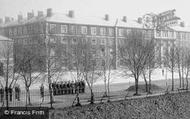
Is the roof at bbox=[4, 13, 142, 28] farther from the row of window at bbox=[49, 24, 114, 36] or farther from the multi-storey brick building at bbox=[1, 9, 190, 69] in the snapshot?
the row of window at bbox=[49, 24, 114, 36]

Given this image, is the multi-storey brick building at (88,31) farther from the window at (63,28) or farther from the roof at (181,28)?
the roof at (181,28)

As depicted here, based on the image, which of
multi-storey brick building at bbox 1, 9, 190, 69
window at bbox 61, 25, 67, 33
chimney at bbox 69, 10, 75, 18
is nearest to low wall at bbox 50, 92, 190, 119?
multi-storey brick building at bbox 1, 9, 190, 69

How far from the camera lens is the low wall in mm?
17734

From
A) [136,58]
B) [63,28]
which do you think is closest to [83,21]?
[63,28]

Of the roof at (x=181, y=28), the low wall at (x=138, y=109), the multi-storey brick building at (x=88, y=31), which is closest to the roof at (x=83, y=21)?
the multi-storey brick building at (x=88, y=31)

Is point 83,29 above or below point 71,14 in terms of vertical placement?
below

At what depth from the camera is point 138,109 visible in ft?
68.8

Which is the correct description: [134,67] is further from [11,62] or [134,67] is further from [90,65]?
[11,62]

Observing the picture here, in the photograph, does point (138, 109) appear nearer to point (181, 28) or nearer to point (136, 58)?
point (136, 58)

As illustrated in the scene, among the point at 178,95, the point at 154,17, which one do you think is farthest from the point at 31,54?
the point at 154,17

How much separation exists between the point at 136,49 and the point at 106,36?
2674cm

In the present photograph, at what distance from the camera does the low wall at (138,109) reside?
58.2ft

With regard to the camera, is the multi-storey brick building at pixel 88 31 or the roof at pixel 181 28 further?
the roof at pixel 181 28

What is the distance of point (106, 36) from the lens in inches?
2196
